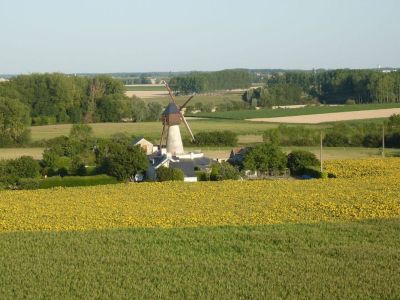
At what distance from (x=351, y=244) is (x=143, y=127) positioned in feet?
193

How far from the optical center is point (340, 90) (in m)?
122

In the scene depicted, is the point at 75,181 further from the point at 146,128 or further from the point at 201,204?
the point at 146,128

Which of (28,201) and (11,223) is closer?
(11,223)

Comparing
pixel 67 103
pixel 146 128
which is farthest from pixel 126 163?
pixel 67 103

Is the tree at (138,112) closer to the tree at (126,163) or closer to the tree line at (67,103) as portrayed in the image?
the tree line at (67,103)

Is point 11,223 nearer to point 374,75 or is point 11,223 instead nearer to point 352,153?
point 352,153

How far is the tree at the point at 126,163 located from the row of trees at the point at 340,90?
243 ft

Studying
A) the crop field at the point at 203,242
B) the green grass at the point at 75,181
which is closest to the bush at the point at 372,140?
the crop field at the point at 203,242

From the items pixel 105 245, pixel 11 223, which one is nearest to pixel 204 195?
pixel 11 223

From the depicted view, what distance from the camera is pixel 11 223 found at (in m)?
26.7

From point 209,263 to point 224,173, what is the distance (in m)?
21.9

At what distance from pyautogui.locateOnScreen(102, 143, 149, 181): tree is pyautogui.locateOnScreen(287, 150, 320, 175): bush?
26.3 ft

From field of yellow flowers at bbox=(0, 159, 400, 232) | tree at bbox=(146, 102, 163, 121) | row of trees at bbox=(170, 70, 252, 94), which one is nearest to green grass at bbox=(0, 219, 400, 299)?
field of yellow flowers at bbox=(0, 159, 400, 232)

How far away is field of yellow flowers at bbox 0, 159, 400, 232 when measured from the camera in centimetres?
2653
